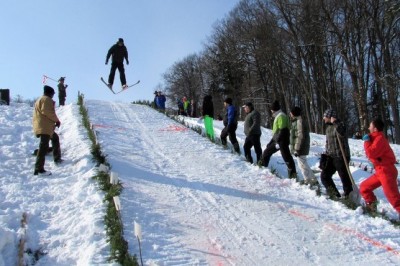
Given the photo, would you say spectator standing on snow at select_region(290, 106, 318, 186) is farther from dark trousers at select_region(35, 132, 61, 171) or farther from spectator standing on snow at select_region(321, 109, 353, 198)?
dark trousers at select_region(35, 132, 61, 171)

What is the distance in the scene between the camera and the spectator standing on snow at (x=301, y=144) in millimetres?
8648

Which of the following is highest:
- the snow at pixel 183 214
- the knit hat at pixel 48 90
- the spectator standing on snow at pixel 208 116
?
the knit hat at pixel 48 90

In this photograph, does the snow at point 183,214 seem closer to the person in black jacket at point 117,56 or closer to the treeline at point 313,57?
the person in black jacket at point 117,56

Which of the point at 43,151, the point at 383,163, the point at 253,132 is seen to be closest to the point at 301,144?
the point at 383,163

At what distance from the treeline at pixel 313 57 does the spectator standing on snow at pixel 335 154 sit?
16.3 meters

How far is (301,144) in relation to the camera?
8656 mm

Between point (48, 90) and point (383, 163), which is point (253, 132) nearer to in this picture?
point (383, 163)

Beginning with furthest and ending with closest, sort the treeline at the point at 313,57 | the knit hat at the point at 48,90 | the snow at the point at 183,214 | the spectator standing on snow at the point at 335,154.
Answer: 1. the treeline at the point at 313,57
2. the knit hat at the point at 48,90
3. the spectator standing on snow at the point at 335,154
4. the snow at the point at 183,214

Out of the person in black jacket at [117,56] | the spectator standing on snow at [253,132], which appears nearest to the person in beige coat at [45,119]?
the spectator standing on snow at [253,132]

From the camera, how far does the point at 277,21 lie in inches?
1309

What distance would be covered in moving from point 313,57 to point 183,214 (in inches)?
1186

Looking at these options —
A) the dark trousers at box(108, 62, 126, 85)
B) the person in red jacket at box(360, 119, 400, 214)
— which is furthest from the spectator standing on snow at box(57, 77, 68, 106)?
the person in red jacket at box(360, 119, 400, 214)

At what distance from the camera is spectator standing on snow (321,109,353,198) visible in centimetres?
800

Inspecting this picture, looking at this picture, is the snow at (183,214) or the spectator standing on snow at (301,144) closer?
the snow at (183,214)
